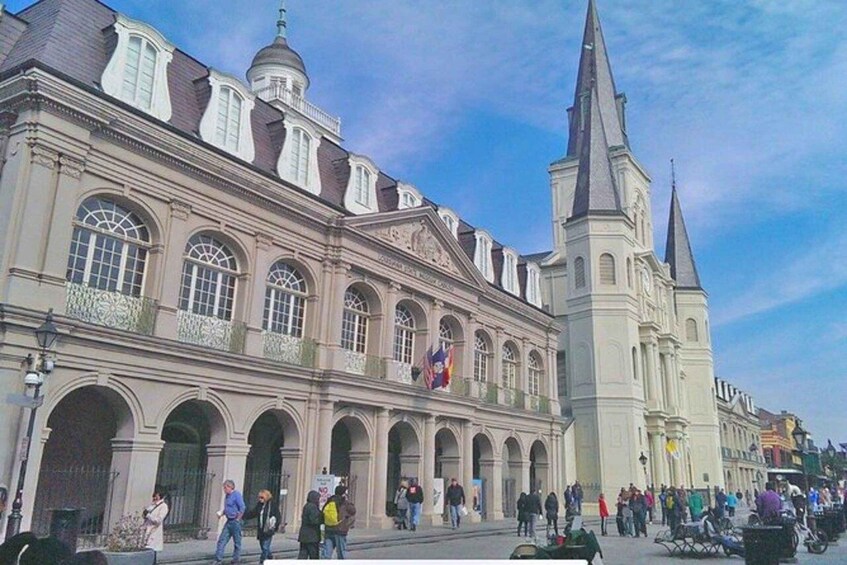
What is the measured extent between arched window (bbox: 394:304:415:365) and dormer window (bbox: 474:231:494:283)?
5877 millimetres

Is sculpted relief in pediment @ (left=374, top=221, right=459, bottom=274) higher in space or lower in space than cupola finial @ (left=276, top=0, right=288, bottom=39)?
lower

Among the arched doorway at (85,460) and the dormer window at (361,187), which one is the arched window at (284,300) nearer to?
the dormer window at (361,187)

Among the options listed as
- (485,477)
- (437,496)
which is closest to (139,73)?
(437,496)

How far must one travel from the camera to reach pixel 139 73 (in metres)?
16.0

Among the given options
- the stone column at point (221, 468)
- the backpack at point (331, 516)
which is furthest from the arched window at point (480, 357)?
the backpack at point (331, 516)

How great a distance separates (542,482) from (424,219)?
14.8 m

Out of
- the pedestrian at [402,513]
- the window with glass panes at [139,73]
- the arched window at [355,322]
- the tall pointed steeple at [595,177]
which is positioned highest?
the tall pointed steeple at [595,177]

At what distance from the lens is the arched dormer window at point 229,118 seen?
17.6 meters

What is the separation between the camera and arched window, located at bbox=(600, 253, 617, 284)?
3516 cm

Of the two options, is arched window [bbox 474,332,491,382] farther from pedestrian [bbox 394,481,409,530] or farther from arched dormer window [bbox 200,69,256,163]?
arched dormer window [bbox 200,69,256,163]

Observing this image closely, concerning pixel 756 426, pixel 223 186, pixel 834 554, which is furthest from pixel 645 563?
pixel 756 426

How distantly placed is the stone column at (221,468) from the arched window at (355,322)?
533cm

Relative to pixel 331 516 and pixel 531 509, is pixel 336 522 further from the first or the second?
pixel 531 509

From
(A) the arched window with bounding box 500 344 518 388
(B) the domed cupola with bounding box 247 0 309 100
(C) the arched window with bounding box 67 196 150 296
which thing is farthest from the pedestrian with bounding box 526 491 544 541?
(B) the domed cupola with bounding box 247 0 309 100
